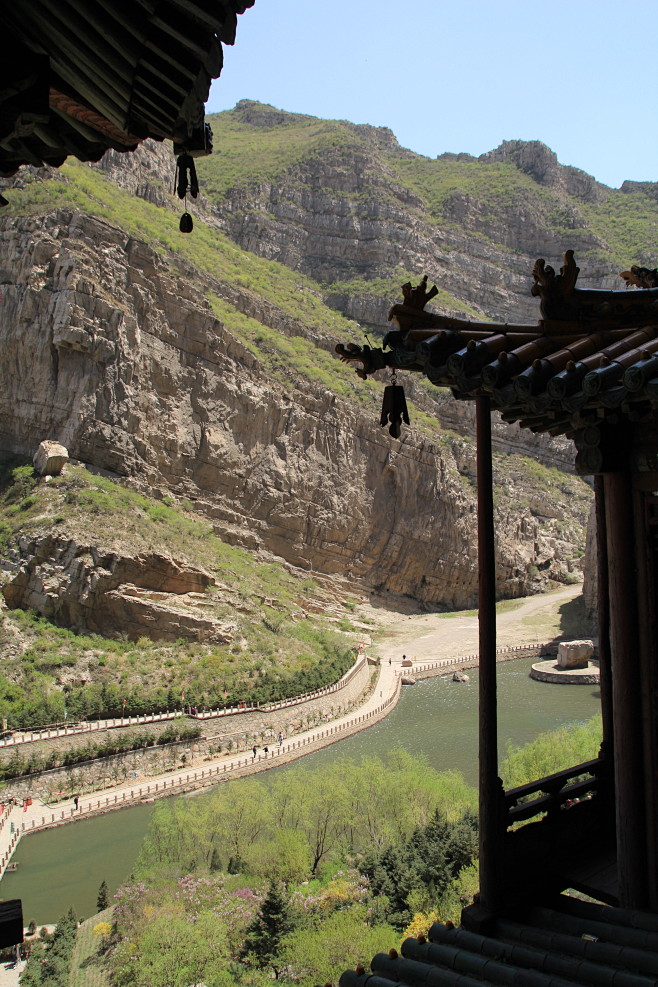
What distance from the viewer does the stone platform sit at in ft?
132

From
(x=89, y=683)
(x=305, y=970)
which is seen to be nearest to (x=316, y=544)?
(x=89, y=683)

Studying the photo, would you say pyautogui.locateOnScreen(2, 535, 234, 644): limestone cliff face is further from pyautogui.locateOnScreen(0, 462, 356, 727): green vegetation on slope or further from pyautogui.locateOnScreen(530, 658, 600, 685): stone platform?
pyautogui.locateOnScreen(530, 658, 600, 685): stone platform

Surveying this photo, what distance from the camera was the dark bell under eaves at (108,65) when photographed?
2.76m

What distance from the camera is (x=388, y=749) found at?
2848 cm

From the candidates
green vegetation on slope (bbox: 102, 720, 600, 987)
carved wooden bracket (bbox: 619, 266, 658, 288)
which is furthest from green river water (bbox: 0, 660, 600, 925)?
carved wooden bracket (bbox: 619, 266, 658, 288)

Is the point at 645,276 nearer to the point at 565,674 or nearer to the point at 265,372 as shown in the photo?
the point at 565,674

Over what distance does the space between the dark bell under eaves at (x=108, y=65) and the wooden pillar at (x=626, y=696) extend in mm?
3278

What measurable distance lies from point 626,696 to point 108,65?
169 inches

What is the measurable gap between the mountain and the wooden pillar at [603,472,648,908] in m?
30.0

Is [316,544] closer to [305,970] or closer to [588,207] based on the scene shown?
[305,970]

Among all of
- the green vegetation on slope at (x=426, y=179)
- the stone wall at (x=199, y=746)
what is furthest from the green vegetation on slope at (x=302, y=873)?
the green vegetation on slope at (x=426, y=179)

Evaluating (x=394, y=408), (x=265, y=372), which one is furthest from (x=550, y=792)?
(x=265, y=372)

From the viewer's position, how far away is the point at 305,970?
46.6ft

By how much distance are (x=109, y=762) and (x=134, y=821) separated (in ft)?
9.35
